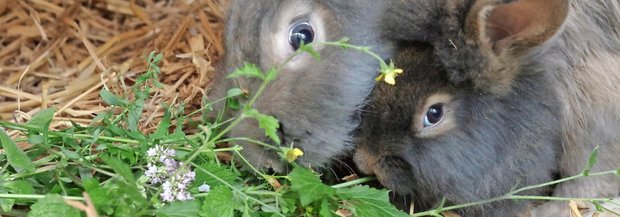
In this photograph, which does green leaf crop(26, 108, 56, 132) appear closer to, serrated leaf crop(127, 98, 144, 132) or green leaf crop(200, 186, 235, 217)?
serrated leaf crop(127, 98, 144, 132)

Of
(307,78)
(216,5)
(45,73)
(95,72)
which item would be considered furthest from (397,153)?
(45,73)

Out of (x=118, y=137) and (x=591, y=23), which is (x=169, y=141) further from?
(x=591, y=23)

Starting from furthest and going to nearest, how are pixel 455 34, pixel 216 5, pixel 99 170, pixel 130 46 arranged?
pixel 130 46, pixel 216 5, pixel 455 34, pixel 99 170

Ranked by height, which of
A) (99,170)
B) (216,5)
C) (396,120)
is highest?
(216,5)

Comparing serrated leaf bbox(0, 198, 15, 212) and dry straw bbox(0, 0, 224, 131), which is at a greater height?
dry straw bbox(0, 0, 224, 131)

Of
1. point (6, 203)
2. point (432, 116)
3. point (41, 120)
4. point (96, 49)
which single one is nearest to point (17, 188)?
point (6, 203)

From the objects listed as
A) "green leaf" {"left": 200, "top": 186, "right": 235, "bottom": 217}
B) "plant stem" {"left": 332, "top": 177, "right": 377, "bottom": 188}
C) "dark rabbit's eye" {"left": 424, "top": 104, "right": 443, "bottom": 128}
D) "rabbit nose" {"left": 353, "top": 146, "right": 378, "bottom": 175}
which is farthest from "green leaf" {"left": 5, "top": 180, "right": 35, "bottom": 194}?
"dark rabbit's eye" {"left": 424, "top": 104, "right": 443, "bottom": 128}

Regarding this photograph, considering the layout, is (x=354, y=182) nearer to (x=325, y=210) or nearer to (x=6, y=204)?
(x=325, y=210)

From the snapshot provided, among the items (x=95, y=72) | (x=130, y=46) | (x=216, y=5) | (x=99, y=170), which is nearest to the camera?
(x=99, y=170)
